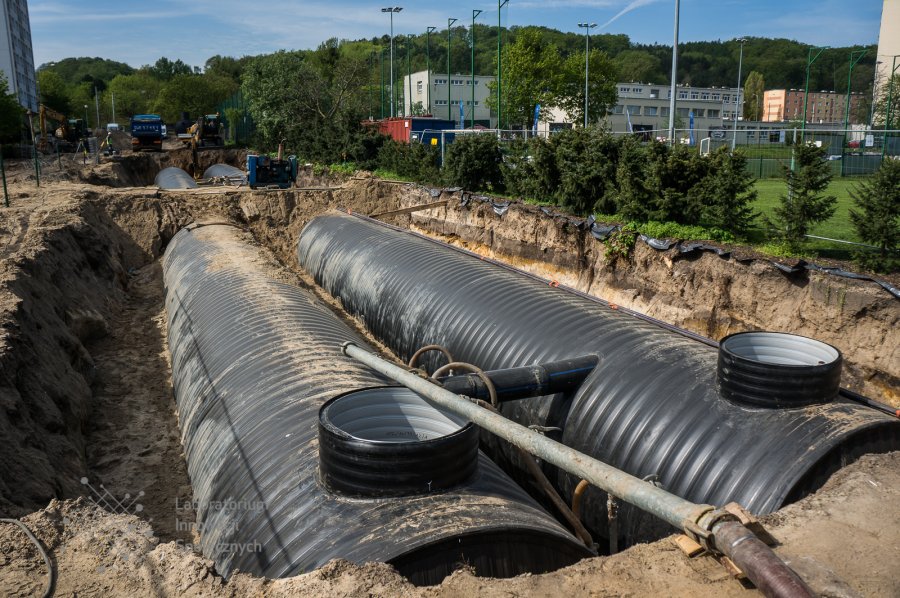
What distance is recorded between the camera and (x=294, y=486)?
5418mm

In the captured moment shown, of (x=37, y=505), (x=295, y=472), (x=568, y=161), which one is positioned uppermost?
(x=568, y=161)

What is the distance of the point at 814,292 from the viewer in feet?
36.6

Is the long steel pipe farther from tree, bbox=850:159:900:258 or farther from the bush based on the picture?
the bush

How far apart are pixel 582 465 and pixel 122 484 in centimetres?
644

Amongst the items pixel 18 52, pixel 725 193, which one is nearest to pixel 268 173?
pixel 725 193

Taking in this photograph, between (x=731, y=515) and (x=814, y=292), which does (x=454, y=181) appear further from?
(x=731, y=515)

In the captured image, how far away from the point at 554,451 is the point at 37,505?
16.4ft

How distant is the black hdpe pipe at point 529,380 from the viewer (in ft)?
21.9

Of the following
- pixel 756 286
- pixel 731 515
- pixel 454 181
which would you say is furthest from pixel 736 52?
pixel 731 515

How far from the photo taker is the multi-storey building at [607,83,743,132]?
85.1 meters

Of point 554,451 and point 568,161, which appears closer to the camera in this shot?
point 554,451

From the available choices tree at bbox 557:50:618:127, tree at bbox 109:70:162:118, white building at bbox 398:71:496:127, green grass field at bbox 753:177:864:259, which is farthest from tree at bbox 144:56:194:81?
green grass field at bbox 753:177:864:259

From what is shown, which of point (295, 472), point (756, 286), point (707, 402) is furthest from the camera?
point (756, 286)

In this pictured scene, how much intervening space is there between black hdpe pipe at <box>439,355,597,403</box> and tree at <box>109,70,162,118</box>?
134406 millimetres
